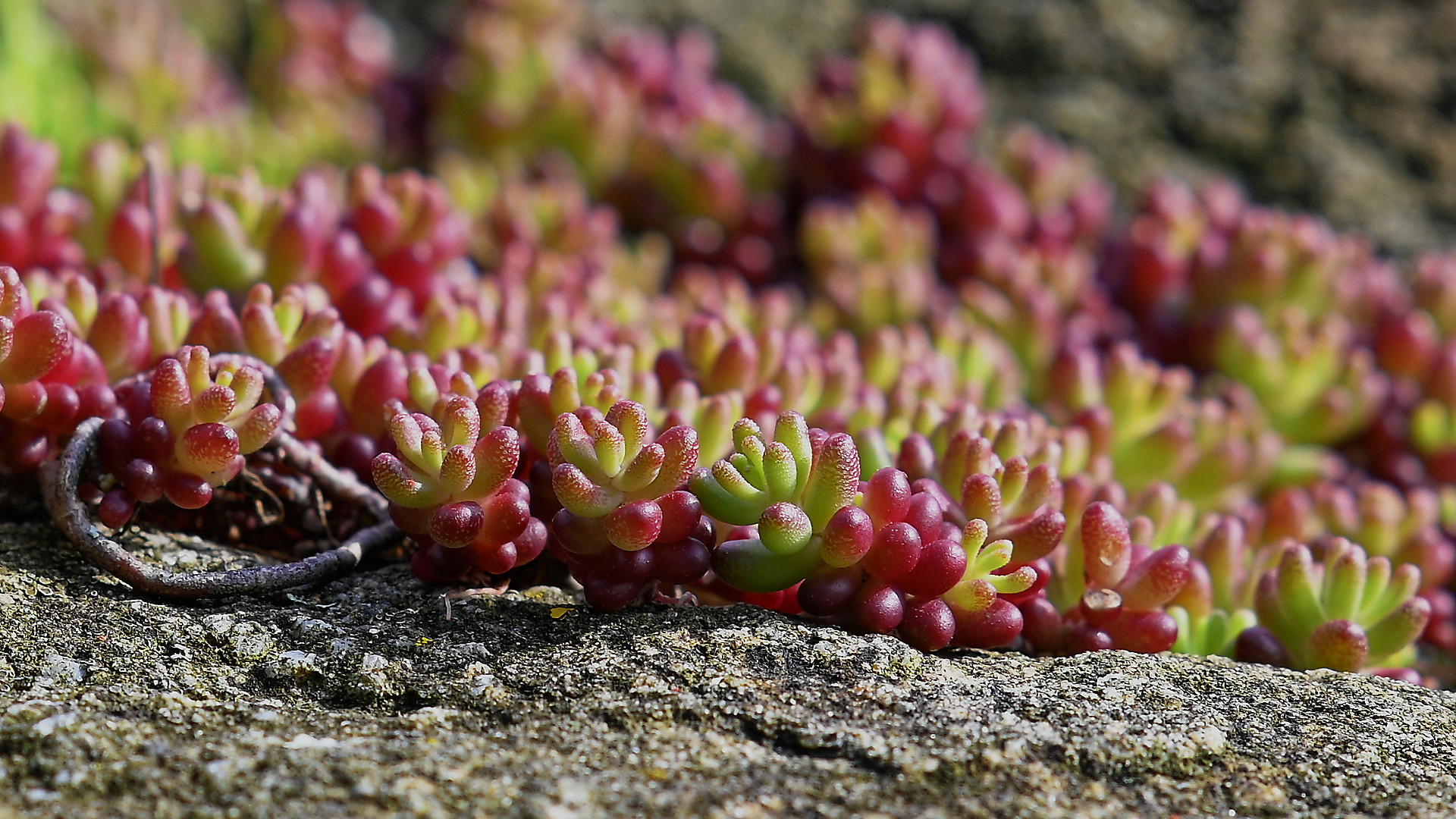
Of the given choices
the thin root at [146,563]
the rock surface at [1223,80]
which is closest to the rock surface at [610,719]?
the thin root at [146,563]

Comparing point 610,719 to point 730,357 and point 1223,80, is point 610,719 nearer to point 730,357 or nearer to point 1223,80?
point 730,357

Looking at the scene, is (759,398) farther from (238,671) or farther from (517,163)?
(517,163)

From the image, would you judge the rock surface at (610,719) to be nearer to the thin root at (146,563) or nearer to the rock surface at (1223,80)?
the thin root at (146,563)

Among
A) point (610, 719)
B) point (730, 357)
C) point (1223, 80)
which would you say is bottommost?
point (610, 719)

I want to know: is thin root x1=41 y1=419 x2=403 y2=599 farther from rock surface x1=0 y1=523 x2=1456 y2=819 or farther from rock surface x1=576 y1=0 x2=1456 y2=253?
rock surface x1=576 y1=0 x2=1456 y2=253

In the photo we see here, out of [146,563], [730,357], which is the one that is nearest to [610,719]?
[146,563]
